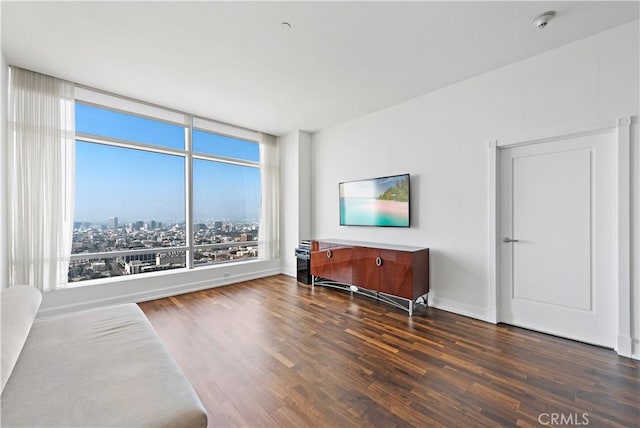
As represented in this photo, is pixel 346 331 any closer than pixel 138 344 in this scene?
No

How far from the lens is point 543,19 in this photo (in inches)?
82.4

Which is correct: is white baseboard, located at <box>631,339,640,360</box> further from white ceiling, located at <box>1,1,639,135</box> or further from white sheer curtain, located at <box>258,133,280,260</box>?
white sheer curtain, located at <box>258,133,280,260</box>

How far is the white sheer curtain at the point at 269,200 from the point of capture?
5.05 m

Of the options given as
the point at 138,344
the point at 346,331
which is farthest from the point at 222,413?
the point at 346,331

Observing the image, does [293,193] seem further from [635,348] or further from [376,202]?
[635,348]

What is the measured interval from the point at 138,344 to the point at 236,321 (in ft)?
5.30

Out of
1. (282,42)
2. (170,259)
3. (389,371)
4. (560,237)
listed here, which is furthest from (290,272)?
(560,237)

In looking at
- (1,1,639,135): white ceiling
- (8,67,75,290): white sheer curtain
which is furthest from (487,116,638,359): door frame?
(8,67,75,290): white sheer curtain

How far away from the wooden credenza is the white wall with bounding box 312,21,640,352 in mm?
326

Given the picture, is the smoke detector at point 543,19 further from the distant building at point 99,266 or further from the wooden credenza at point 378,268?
the distant building at point 99,266

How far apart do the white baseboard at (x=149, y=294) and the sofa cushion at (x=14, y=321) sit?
1.91 meters

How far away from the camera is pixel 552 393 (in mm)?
1709

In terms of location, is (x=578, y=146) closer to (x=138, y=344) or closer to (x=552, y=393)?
(x=552, y=393)

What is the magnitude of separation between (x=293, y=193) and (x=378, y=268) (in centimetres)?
232
